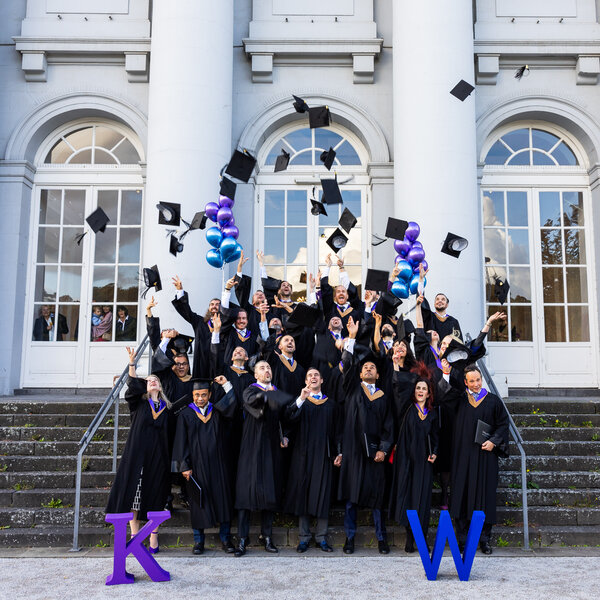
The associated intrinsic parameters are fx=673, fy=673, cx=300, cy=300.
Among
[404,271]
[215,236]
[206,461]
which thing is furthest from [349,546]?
[215,236]

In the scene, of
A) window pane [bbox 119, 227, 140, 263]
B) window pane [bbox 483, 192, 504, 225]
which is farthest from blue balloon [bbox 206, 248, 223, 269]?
window pane [bbox 483, 192, 504, 225]

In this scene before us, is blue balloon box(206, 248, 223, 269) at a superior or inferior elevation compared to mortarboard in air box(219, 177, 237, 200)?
Answer: inferior

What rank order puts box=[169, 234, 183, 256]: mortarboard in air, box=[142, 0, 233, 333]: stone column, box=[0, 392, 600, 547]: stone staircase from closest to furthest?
box=[0, 392, 600, 547]: stone staircase
box=[169, 234, 183, 256]: mortarboard in air
box=[142, 0, 233, 333]: stone column

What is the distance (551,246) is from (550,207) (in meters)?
0.65

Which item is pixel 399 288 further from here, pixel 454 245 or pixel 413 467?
pixel 413 467

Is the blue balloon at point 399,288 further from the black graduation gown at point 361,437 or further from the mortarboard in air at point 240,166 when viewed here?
the mortarboard in air at point 240,166

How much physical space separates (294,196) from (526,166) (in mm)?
3819

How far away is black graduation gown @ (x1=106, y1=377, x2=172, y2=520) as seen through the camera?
6.06 meters

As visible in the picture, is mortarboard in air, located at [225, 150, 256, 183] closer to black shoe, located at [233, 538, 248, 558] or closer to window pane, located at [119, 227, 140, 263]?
window pane, located at [119, 227, 140, 263]

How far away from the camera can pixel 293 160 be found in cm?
1103

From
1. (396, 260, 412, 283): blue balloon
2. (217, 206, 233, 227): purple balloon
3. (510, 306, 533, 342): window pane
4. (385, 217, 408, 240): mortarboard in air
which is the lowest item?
(510, 306, 533, 342): window pane

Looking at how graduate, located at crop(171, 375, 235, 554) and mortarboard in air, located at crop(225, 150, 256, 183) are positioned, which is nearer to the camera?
graduate, located at crop(171, 375, 235, 554)

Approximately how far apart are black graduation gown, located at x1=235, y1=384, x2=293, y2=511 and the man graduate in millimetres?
610

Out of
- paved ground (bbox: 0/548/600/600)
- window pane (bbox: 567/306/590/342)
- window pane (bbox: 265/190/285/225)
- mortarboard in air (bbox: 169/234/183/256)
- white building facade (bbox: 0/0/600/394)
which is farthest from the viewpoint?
window pane (bbox: 265/190/285/225)
